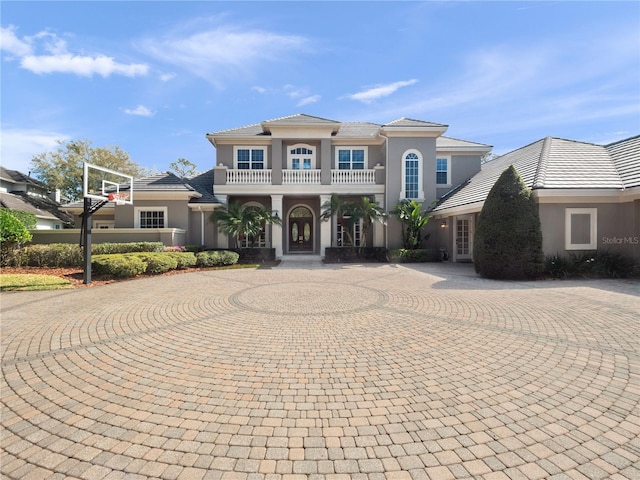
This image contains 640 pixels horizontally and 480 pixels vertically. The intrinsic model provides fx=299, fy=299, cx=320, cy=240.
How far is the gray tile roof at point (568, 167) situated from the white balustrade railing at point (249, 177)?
10243mm

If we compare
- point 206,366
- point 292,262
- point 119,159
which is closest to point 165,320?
point 206,366

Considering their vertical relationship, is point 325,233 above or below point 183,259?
above

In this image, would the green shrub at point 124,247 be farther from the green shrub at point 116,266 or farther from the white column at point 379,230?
the white column at point 379,230

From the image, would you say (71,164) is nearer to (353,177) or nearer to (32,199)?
(32,199)

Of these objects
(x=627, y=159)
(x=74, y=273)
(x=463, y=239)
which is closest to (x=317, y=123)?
(x=463, y=239)

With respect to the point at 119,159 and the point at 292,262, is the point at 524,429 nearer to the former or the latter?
the point at 292,262

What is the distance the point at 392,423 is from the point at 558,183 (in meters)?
12.7

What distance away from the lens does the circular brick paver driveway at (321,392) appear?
7.75 ft

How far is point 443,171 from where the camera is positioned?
19.5 m

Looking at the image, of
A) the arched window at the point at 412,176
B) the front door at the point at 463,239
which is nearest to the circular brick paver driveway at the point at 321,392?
the front door at the point at 463,239

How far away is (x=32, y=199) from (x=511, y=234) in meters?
39.0

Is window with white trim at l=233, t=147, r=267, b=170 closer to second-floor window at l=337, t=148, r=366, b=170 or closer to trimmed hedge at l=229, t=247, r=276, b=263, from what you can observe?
second-floor window at l=337, t=148, r=366, b=170

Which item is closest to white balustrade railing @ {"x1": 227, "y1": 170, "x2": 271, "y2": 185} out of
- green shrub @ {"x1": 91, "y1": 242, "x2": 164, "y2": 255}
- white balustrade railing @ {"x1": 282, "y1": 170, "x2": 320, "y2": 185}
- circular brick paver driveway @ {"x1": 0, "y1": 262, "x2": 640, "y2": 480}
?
white balustrade railing @ {"x1": 282, "y1": 170, "x2": 320, "y2": 185}

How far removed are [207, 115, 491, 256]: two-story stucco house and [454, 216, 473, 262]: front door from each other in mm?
→ 2299
